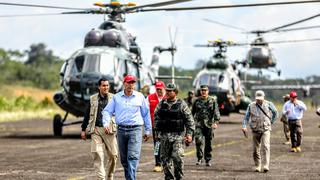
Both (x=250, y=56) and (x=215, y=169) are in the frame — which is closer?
(x=215, y=169)

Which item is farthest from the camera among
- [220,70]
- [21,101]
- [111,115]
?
[21,101]

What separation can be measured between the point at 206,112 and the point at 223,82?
24.7m

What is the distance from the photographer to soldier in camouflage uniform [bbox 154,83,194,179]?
12805 millimetres

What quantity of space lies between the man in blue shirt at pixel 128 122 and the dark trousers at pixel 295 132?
36.1 ft

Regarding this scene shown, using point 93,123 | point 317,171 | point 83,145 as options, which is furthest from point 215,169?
point 83,145

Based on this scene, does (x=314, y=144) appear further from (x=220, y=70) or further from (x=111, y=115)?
(x=220, y=70)

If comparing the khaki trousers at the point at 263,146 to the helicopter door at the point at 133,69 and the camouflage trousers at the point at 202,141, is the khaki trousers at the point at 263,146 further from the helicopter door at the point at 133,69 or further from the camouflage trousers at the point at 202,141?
the helicopter door at the point at 133,69

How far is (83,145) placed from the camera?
79.1ft

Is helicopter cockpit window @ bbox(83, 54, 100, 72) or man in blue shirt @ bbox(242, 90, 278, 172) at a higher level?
helicopter cockpit window @ bbox(83, 54, 100, 72)

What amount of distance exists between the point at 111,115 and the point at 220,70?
103 ft

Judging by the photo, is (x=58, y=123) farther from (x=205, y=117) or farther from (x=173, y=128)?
(x=173, y=128)

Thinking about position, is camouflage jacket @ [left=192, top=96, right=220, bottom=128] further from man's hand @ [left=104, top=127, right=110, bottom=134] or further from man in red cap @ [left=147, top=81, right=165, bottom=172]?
man's hand @ [left=104, top=127, right=110, bottom=134]

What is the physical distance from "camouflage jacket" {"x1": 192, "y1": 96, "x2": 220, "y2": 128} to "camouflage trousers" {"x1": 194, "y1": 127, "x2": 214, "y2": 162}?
0.12 metres

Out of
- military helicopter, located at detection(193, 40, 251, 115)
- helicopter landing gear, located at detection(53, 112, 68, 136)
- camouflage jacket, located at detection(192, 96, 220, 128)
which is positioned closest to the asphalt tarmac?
camouflage jacket, located at detection(192, 96, 220, 128)
